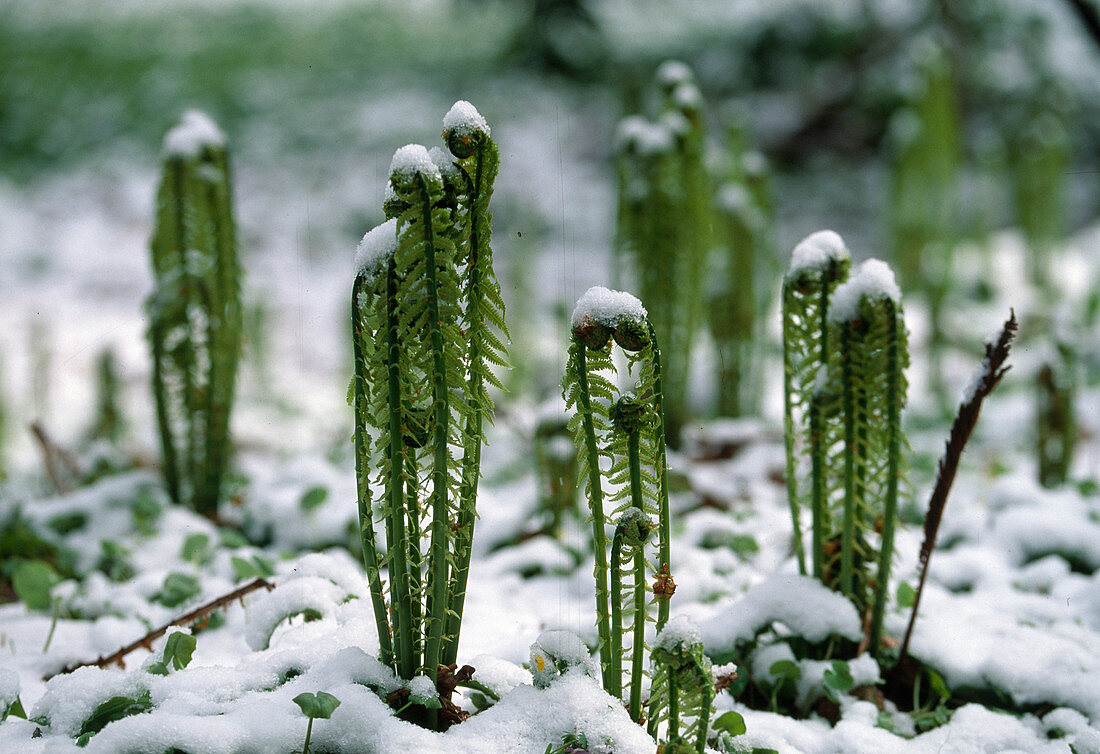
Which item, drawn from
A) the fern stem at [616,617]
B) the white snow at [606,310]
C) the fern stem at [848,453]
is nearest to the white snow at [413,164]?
the white snow at [606,310]

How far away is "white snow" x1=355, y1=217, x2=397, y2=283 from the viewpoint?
1.09 m

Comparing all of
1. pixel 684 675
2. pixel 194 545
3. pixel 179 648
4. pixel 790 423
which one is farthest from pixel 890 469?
pixel 194 545

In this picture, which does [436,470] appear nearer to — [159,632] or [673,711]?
[673,711]

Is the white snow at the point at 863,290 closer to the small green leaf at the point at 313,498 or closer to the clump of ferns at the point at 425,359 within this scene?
the clump of ferns at the point at 425,359

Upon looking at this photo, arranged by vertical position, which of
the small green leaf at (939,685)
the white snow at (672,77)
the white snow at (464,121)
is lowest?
the small green leaf at (939,685)

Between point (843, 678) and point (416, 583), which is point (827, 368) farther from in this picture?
point (416, 583)

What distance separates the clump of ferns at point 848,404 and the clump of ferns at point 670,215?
121 cm

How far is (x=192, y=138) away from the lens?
84.4 inches

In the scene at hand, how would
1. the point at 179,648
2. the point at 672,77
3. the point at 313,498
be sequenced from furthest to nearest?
the point at 672,77 → the point at 313,498 → the point at 179,648

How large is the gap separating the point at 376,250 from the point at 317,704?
588 millimetres

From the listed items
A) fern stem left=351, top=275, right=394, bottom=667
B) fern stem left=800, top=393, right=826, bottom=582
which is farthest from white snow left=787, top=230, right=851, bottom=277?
fern stem left=351, top=275, right=394, bottom=667

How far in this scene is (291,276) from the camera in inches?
261

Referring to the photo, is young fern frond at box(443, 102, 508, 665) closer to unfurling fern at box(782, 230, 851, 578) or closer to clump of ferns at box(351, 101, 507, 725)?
clump of ferns at box(351, 101, 507, 725)

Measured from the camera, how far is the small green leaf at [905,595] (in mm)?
1570
